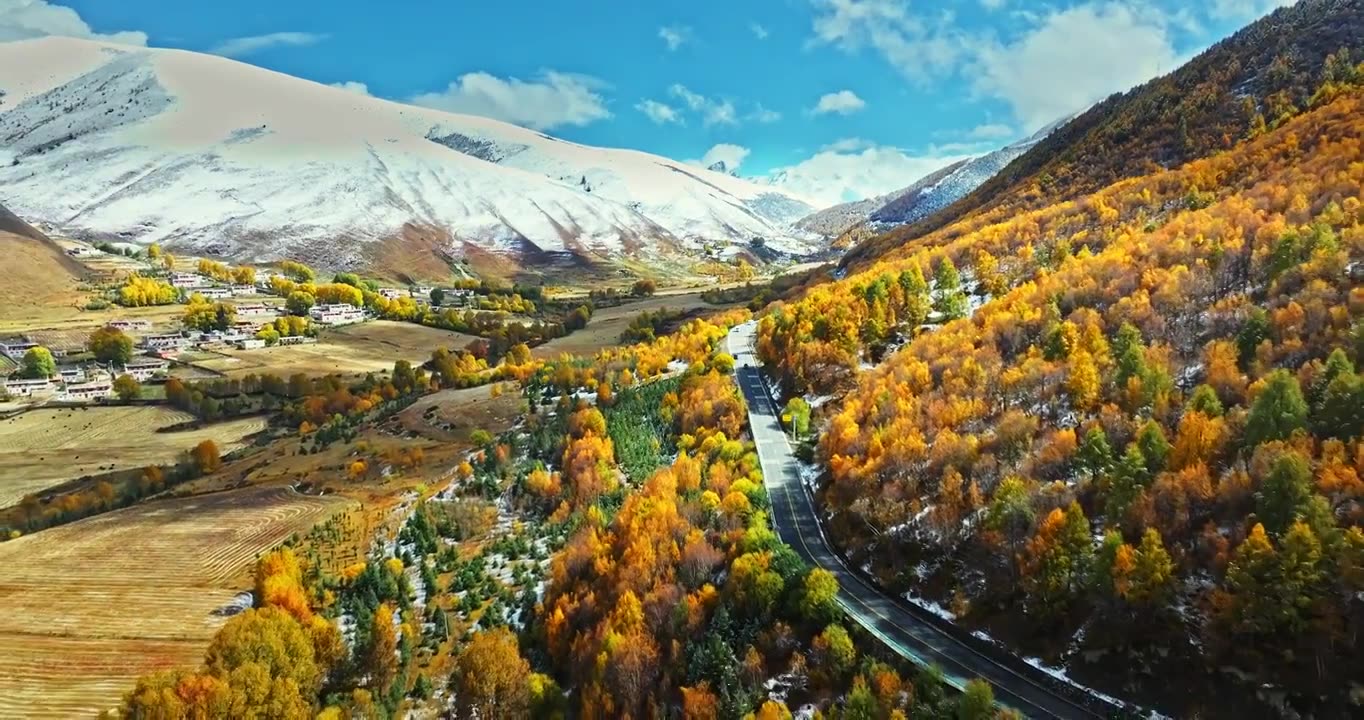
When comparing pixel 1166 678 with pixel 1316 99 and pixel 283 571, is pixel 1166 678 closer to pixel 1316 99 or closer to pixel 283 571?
pixel 283 571

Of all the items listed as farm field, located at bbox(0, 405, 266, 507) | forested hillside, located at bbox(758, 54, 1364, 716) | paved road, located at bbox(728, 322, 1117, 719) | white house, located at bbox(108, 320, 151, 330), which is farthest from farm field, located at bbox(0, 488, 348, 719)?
white house, located at bbox(108, 320, 151, 330)

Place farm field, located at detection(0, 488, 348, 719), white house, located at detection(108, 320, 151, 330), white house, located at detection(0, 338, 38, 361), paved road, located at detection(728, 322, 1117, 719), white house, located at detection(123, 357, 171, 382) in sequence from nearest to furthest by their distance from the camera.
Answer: paved road, located at detection(728, 322, 1117, 719), farm field, located at detection(0, 488, 348, 719), white house, located at detection(123, 357, 171, 382), white house, located at detection(0, 338, 38, 361), white house, located at detection(108, 320, 151, 330)

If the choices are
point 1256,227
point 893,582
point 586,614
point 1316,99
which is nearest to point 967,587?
point 893,582

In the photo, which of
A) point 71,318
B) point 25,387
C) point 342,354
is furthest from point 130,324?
point 342,354

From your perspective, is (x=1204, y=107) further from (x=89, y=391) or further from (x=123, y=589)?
(x=89, y=391)

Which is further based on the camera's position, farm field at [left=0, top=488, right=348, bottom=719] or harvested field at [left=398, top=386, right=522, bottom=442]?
harvested field at [left=398, top=386, right=522, bottom=442]

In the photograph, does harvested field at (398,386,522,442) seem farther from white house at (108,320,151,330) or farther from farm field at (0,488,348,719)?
white house at (108,320,151,330)

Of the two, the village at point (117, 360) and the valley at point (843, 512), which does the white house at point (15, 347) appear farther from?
the valley at point (843, 512)
